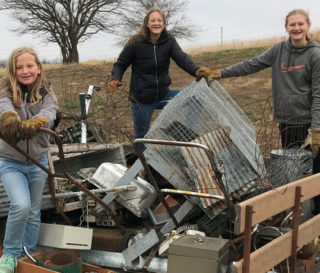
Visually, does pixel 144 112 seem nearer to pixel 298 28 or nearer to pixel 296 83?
pixel 296 83

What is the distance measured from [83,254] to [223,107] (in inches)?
71.1

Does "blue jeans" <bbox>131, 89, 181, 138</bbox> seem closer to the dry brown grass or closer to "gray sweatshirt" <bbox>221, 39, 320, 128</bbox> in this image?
"gray sweatshirt" <bbox>221, 39, 320, 128</bbox>

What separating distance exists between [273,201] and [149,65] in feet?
8.83

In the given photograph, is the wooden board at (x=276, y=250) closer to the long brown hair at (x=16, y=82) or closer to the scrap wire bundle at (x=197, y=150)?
the scrap wire bundle at (x=197, y=150)

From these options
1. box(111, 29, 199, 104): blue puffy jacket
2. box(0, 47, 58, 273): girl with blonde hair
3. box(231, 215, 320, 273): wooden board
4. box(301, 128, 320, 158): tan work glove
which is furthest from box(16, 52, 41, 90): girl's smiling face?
box(301, 128, 320, 158): tan work glove

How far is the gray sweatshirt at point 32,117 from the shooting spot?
367 cm

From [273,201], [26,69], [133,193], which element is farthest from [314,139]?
[26,69]

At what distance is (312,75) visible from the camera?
176 inches

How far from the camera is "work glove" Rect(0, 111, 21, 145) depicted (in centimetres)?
334

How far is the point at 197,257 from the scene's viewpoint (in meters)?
3.03

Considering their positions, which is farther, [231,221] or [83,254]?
[83,254]

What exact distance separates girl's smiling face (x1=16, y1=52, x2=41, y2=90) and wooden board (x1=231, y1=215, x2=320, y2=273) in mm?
2148

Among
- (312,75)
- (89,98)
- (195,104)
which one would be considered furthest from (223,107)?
(89,98)

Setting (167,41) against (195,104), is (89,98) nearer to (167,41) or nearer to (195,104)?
(167,41)
